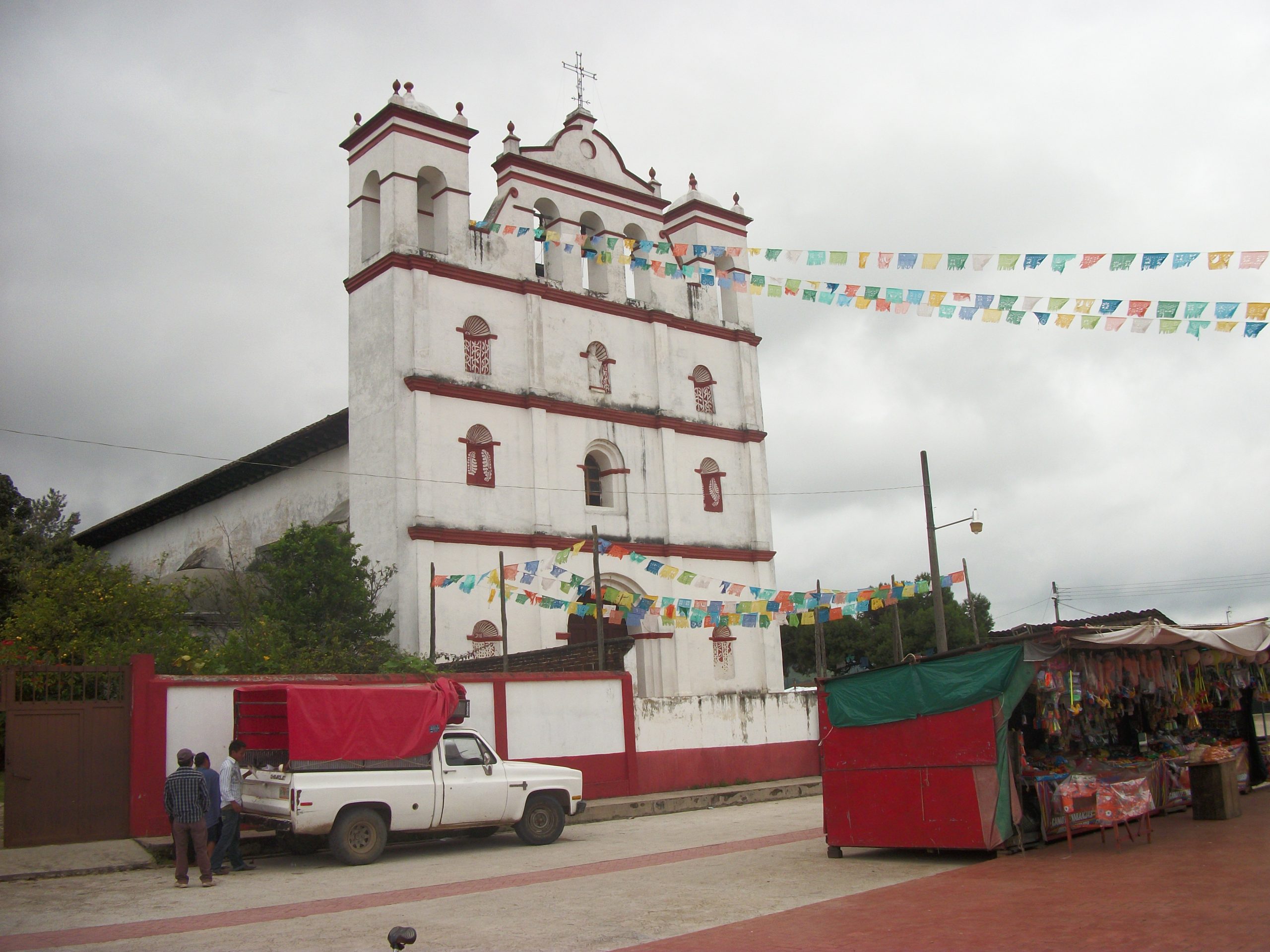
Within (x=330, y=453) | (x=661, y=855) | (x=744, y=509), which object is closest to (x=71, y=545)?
(x=330, y=453)

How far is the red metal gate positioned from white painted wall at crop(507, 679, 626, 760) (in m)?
5.85

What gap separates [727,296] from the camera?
31.0 meters

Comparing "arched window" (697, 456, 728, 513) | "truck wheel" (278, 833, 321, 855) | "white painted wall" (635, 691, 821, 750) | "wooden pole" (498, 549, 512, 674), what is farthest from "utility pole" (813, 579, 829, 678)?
"truck wheel" (278, 833, 321, 855)

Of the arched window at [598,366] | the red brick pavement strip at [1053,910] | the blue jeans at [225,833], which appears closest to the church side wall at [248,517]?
the arched window at [598,366]

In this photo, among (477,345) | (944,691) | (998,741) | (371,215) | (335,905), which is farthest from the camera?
(371,215)

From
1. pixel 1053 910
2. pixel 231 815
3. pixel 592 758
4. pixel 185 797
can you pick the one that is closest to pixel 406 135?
pixel 592 758

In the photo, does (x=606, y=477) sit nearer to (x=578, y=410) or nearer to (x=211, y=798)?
(x=578, y=410)

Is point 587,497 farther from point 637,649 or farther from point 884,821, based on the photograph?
point 884,821

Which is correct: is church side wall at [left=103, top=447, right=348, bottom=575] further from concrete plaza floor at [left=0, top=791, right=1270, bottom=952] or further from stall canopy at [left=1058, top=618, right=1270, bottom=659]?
stall canopy at [left=1058, top=618, right=1270, bottom=659]

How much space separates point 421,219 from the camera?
2600 cm

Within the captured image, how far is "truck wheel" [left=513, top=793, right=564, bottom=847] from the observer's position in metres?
14.2

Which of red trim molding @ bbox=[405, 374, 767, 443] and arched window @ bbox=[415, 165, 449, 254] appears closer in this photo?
red trim molding @ bbox=[405, 374, 767, 443]

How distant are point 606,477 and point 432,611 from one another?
683 centimetres

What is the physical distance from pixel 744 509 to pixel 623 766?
10.9m
